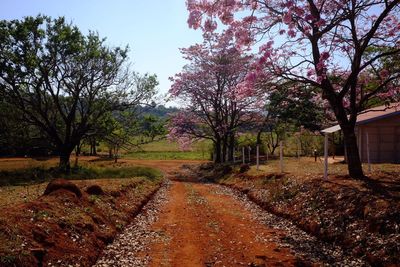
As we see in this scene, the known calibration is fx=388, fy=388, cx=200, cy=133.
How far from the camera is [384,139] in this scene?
2644cm

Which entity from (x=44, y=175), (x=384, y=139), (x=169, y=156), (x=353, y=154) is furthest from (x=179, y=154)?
(x=353, y=154)

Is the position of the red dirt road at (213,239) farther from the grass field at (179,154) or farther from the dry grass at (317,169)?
the grass field at (179,154)

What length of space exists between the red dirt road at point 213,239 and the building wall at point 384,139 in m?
14.6

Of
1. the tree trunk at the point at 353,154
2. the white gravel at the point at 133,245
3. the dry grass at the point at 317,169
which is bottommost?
the white gravel at the point at 133,245

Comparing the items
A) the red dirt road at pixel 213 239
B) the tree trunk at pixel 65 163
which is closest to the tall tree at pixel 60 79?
the tree trunk at pixel 65 163

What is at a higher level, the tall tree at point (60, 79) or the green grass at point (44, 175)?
the tall tree at point (60, 79)

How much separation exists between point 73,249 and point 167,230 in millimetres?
3768

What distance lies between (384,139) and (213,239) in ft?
66.4

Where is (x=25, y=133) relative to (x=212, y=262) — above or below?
above

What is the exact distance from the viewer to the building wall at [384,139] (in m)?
26.2

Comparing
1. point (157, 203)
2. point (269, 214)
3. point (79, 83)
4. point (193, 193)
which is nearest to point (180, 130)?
point (79, 83)

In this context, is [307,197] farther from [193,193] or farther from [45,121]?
[45,121]

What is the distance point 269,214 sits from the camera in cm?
1431

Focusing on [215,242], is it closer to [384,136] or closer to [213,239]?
[213,239]
